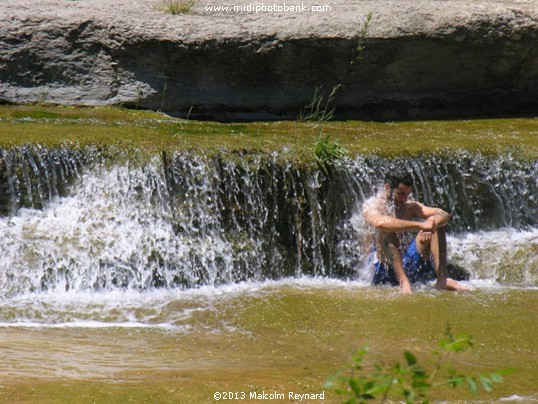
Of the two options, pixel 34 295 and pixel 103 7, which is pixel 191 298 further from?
pixel 103 7

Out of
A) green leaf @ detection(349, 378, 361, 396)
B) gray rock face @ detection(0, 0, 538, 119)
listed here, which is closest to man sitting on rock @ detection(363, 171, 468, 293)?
gray rock face @ detection(0, 0, 538, 119)

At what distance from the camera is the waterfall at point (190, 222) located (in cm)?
741

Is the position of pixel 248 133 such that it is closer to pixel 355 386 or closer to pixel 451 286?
pixel 451 286

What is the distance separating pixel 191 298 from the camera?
7094mm

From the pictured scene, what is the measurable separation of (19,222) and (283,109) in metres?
3.99

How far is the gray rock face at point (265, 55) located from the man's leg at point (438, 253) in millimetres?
3357

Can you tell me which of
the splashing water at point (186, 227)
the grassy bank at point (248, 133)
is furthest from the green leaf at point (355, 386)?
the grassy bank at point (248, 133)

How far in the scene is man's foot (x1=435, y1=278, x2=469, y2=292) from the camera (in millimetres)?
7426

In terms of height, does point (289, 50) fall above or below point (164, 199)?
Answer: above

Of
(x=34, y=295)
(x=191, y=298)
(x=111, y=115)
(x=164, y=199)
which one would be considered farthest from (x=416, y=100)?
(x=34, y=295)

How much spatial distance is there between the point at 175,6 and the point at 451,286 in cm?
486

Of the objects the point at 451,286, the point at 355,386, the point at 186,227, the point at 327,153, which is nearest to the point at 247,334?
the point at 186,227

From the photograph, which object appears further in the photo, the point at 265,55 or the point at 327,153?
the point at 265,55

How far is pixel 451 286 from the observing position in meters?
7.47
